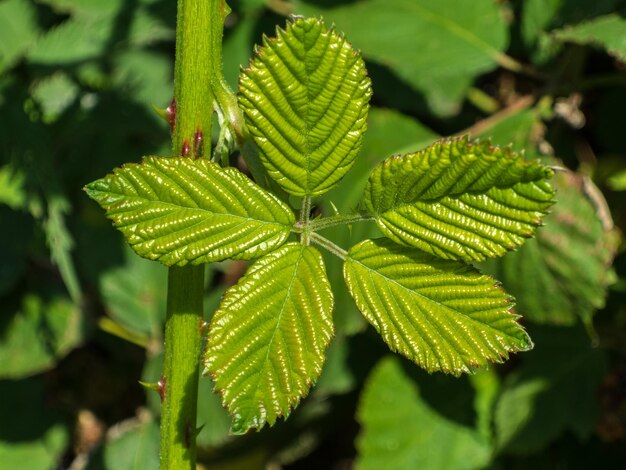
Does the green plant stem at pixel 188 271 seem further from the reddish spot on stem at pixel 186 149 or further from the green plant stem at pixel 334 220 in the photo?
the green plant stem at pixel 334 220

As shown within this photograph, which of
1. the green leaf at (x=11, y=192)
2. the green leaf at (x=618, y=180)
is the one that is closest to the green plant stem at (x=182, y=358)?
the green leaf at (x=11, y=192)

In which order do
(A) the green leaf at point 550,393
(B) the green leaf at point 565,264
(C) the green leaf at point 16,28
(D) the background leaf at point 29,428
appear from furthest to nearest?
(D) the background leaf at point 29,428 < (C) the green leaf at point 16,28 < (A) the green leaf at point 550,393 < (B) the green leaf at point 565,264

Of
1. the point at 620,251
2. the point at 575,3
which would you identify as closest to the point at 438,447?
the point at 620,251

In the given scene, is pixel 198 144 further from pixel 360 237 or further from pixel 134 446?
pixel 134 446

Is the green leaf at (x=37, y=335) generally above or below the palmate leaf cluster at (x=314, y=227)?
below

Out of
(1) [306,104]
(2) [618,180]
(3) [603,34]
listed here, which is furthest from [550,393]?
(1) [306,104]

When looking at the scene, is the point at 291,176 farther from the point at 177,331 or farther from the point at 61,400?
the point at 61,400
